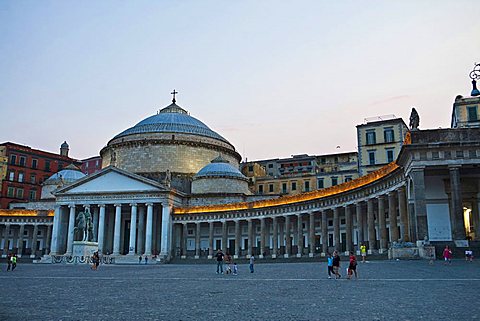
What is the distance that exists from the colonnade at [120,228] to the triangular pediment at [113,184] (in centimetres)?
213

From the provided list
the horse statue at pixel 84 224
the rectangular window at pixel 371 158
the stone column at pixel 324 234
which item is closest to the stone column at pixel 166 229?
the horse statue at pixel 84 224

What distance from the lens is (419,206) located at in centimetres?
3131

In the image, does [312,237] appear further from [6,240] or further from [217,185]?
[6,240]

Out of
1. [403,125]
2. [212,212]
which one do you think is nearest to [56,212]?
[212,212]

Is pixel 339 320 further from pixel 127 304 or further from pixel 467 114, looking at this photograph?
pixel 467 114

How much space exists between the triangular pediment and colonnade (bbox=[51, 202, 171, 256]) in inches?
83.7

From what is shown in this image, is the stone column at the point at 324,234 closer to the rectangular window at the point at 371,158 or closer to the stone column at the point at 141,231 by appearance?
the rectangular window at the point at 371,158

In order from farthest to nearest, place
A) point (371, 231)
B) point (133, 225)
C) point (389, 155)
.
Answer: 1. point (133, 225)
2. point (389, 155)
3. point (371, 231)

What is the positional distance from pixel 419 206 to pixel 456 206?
2160 millimetres

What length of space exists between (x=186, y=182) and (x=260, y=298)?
6986 cm

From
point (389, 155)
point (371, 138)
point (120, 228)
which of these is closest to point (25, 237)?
point (120, 228)

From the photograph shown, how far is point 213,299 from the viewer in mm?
13453

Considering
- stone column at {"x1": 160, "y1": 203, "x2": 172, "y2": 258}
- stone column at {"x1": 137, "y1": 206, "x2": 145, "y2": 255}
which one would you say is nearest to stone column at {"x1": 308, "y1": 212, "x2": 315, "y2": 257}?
stone column at {"x1": 160, "y1": 203, "x2": 172, "y2": 258}

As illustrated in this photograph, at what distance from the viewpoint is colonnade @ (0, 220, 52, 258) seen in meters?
81.1
